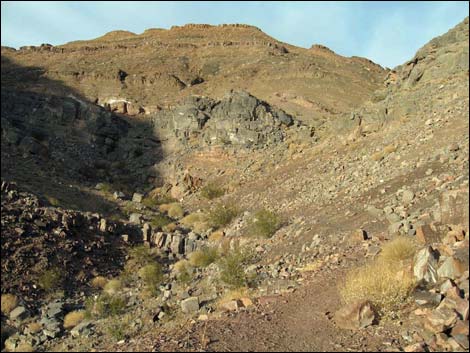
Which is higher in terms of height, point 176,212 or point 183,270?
point 176,212

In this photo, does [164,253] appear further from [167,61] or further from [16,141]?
[167,61]

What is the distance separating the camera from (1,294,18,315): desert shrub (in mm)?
11934

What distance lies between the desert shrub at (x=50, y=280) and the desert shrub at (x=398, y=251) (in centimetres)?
892

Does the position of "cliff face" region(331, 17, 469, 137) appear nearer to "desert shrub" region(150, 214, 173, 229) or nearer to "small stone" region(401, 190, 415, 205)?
"small stone" region(401, 190, 415, 205)

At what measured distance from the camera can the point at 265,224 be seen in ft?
50.1

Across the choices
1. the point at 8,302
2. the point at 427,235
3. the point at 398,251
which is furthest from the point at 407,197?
the point at 8,302

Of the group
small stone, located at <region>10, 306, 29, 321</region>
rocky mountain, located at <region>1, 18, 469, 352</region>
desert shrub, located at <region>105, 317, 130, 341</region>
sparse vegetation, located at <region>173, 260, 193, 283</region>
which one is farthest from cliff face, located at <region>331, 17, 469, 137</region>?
small stone, located at <region>10, 306, 29, 321</region>

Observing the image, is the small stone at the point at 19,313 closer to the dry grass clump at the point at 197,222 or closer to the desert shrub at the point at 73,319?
the desert shrub at the point at 73,319

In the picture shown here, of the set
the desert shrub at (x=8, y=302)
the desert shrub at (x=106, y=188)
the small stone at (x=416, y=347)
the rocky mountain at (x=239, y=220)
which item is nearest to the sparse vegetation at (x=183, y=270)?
the rocky mountain at (x=239, y=220)

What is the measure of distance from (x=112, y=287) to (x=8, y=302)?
2.70 m

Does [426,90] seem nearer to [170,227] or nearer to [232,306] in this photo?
[170,227]

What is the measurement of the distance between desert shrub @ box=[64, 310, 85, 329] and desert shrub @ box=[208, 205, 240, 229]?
7401 millimetres

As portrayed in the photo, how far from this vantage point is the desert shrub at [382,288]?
7785mm

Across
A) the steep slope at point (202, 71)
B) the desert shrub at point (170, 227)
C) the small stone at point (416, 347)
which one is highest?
the steep slope at point (202, 71)
